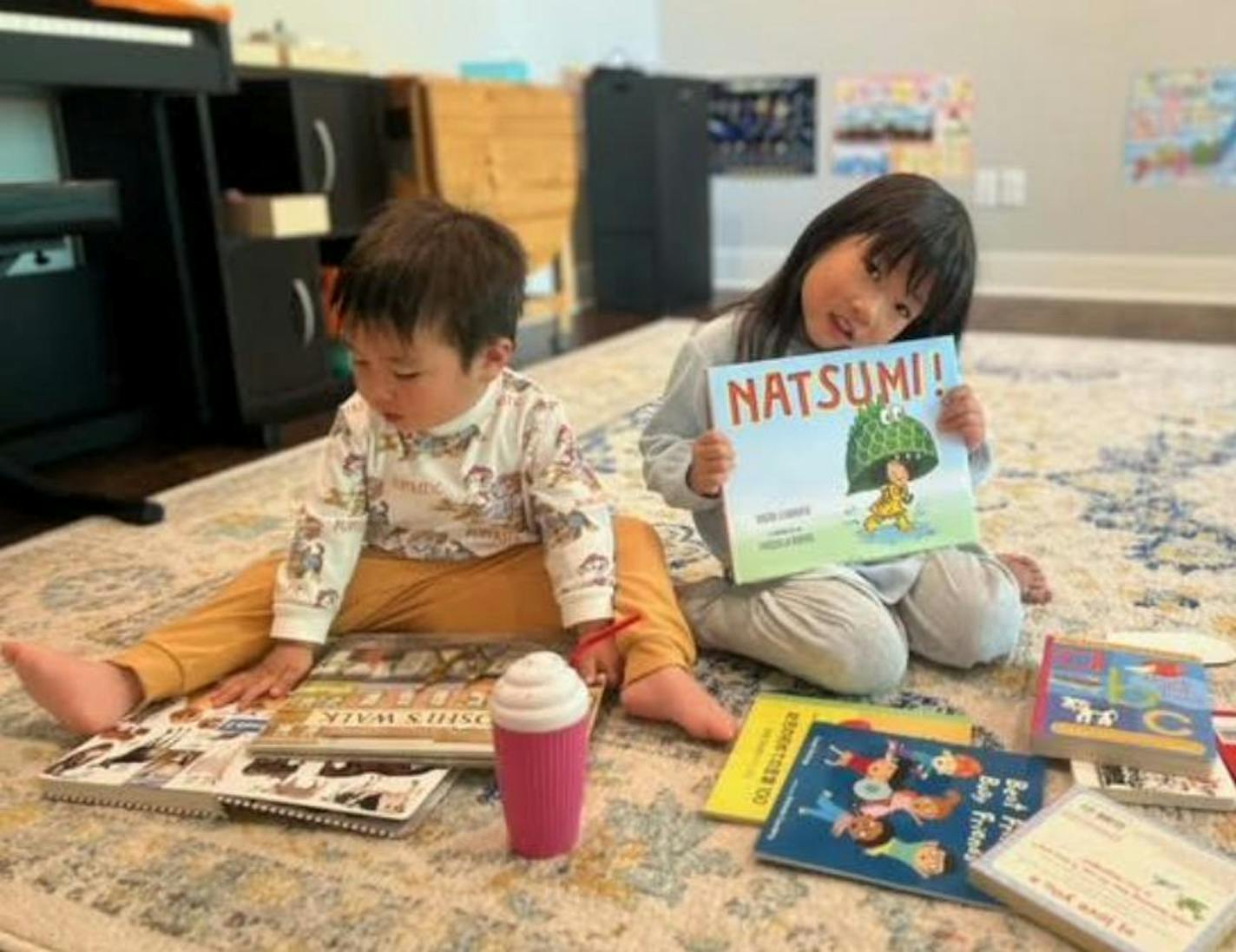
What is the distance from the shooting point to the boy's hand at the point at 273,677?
3.11 ft

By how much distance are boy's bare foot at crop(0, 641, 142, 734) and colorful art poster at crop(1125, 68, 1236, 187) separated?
125 inches

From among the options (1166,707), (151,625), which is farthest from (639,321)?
(1166,707)

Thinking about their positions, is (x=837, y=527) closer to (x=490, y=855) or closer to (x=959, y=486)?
(x=959, y=486)

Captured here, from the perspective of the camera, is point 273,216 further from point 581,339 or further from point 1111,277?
point 1111,277

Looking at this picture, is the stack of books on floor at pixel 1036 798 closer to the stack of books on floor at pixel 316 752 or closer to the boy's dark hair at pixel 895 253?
the stack of books on floor at pixel 316 752

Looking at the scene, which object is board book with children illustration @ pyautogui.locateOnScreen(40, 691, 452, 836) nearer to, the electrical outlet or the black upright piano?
the black upright piano

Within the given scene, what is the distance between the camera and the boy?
0.90 meters

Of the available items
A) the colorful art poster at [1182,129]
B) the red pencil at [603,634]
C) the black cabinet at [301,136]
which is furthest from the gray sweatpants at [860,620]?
the colorful art poster at [1182,129]

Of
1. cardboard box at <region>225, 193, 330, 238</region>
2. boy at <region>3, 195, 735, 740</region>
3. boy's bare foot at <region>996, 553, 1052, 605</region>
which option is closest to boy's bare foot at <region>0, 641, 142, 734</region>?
boy at <region>3, 195, 735, 740</region>

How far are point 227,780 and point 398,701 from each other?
0.14 m

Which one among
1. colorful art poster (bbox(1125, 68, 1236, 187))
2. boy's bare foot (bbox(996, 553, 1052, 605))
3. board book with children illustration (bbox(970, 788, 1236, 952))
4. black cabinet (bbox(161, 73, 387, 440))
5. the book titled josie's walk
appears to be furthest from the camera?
colorful art poster (bbox(1125, 68, 1236, 187))

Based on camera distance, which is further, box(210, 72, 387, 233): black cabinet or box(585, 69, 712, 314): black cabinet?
box(585, 69, 712, 314): black cabinet

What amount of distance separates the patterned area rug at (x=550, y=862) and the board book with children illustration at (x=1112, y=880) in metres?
0.02

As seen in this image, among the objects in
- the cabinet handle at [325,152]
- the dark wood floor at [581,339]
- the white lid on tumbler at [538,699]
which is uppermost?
the cabinet handle at [325,152]
